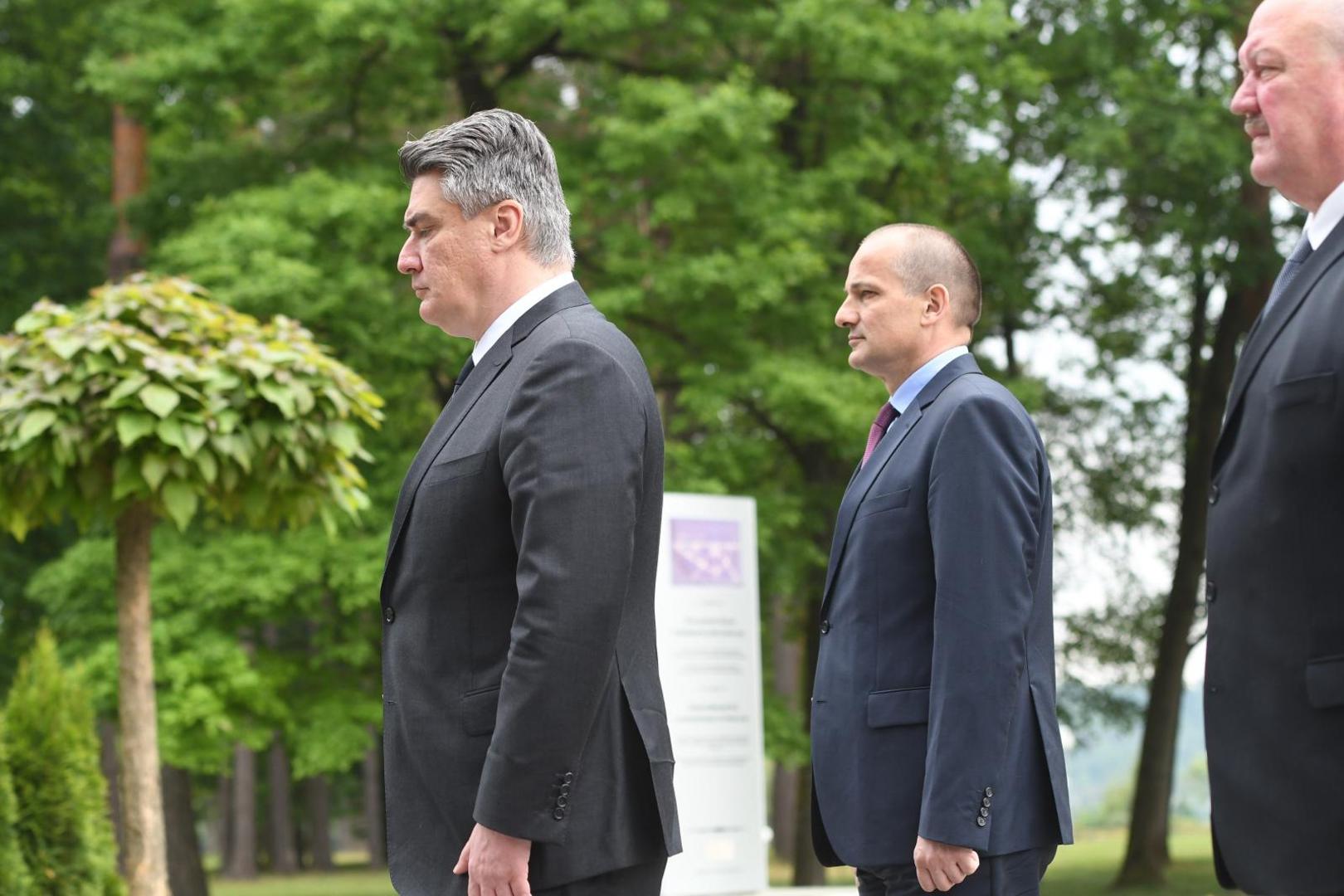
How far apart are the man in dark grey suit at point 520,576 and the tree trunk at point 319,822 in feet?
110

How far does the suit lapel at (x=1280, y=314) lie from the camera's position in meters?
2.47

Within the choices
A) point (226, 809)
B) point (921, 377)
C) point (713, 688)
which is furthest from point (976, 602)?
point (226, 809)

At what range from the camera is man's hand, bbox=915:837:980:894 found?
318cm

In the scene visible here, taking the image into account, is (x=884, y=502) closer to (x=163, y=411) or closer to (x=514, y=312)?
(x=514, y=312)

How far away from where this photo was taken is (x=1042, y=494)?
3.58 meters

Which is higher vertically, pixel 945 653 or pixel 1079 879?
pixel 945 653

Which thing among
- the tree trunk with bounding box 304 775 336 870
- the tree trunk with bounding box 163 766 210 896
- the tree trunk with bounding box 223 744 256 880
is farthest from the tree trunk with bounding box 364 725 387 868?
the tree trunk with bounding box 163 766 210 896

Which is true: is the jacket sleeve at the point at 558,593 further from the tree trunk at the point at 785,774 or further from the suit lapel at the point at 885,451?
the tree trunk at the point at 785,774

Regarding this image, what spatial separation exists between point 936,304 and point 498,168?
1.18m

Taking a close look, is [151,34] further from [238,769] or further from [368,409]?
[238,769]

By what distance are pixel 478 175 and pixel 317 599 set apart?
14.6 meters

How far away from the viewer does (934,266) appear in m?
3.74

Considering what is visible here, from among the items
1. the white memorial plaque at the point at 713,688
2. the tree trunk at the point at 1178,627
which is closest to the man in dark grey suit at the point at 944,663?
the white memorial plaque at the point at 713,688

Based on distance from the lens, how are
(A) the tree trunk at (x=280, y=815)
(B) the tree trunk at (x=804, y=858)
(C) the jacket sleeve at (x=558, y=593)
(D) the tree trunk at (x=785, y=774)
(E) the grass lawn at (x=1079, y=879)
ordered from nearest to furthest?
(C) the jacket sleeve at (x=558, y=593)
(B) the tree trunk at (x=804, y=858)
(E) the grass lawn at (x=1079, y=879)
(D) the tree trunk at (x=785, y=774)
(A) the tree trunk at (x=280, y=815)
